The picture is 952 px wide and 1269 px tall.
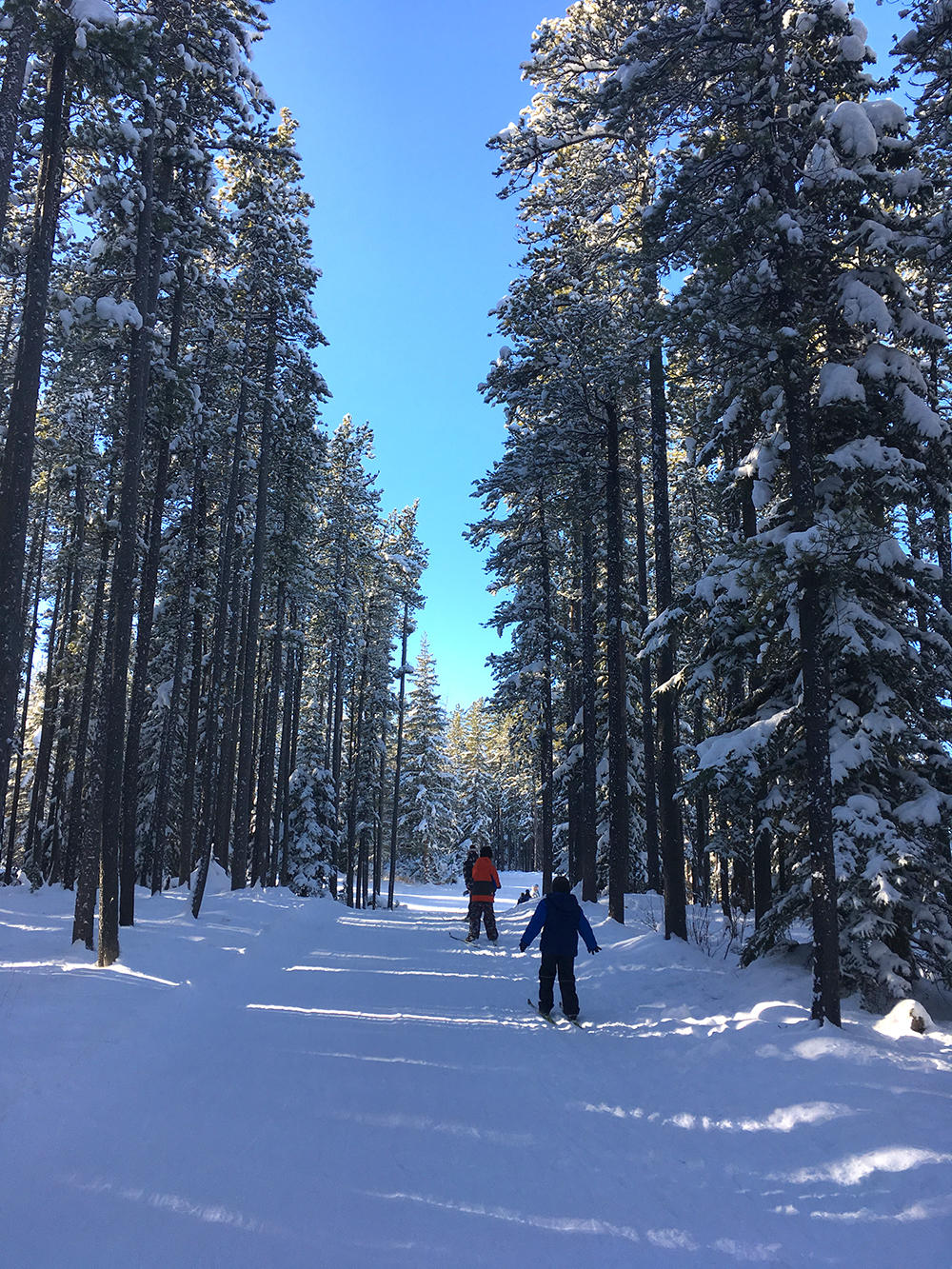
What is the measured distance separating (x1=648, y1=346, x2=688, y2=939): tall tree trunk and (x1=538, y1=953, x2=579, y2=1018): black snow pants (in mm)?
3618

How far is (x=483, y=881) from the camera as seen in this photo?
1686 cm

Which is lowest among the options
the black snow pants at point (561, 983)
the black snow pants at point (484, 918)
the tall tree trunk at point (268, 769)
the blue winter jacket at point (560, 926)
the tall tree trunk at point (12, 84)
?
the black snow pants at point (484, 918)

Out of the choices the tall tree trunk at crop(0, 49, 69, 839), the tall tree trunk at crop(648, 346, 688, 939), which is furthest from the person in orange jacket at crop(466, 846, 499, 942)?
the tall tree trunk at crop(0, 49, 69, 839)

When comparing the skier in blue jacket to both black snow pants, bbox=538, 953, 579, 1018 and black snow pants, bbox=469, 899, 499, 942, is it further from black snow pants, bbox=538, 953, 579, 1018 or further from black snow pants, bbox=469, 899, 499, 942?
black snow pants, bbox=469, 899, 499, 942

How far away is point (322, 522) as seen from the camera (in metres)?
36.7

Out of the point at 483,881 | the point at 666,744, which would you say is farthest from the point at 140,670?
the point at 666,744

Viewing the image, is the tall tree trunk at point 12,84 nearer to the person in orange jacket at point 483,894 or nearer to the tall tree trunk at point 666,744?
the tall tree trunk at point 666,744

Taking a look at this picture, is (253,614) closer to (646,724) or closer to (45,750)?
(45,750)

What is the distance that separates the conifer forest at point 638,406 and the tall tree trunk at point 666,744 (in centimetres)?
7

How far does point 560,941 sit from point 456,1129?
13.5ft

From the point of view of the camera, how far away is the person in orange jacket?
1670 centimetres

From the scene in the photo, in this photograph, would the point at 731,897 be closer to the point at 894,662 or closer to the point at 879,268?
the point at 894,662

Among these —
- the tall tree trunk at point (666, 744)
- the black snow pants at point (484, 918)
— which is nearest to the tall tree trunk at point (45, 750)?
the black snow pants at point (484, 918)

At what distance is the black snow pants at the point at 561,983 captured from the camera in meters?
8.89
